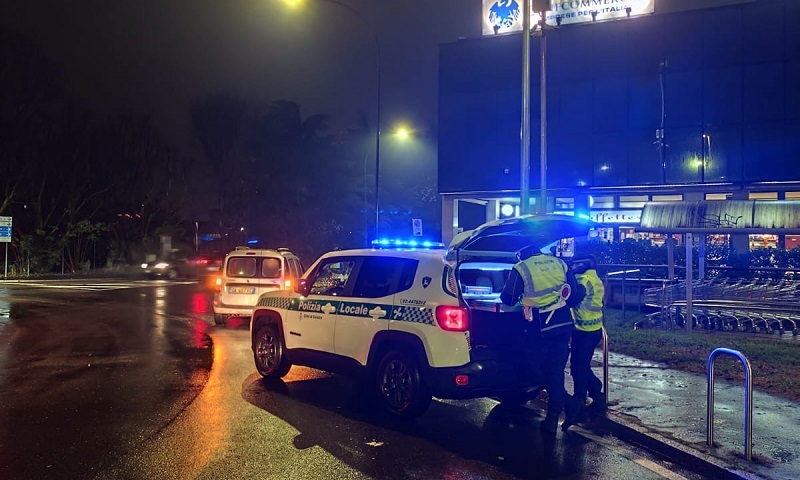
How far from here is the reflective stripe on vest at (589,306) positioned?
7.08m

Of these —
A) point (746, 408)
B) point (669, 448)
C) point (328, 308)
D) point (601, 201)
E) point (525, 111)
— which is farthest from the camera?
point (601, 201)

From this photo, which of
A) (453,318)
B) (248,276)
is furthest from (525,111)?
(248,276)

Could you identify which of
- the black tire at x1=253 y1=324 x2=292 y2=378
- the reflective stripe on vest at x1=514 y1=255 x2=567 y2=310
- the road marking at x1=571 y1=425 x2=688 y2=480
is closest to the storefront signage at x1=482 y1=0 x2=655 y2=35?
the black tire at x1=253 y1=324 x2=292 y2=378

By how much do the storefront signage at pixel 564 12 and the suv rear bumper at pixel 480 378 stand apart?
21.1m

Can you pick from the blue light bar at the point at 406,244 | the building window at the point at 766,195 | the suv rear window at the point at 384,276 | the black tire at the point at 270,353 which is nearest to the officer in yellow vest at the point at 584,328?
the suv rear window at the point at 384,276

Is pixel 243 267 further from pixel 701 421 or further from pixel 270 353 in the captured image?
pixel 701 421

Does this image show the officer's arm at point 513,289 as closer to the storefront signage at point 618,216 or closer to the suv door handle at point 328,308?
the suv door handle at point 328,308

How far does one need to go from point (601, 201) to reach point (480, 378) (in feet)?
77.2

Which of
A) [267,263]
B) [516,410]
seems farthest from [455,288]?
[267,263]

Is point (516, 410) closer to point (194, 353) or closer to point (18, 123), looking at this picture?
point (194, 353)

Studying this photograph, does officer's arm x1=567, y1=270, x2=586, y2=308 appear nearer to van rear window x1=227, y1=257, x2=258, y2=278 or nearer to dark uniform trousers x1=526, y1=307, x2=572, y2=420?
dark uniform trousers x1=526, y1=307, x2=572, y2=420

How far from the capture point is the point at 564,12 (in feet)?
90.9

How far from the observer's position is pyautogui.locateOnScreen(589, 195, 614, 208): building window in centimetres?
2839

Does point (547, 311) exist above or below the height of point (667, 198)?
below
